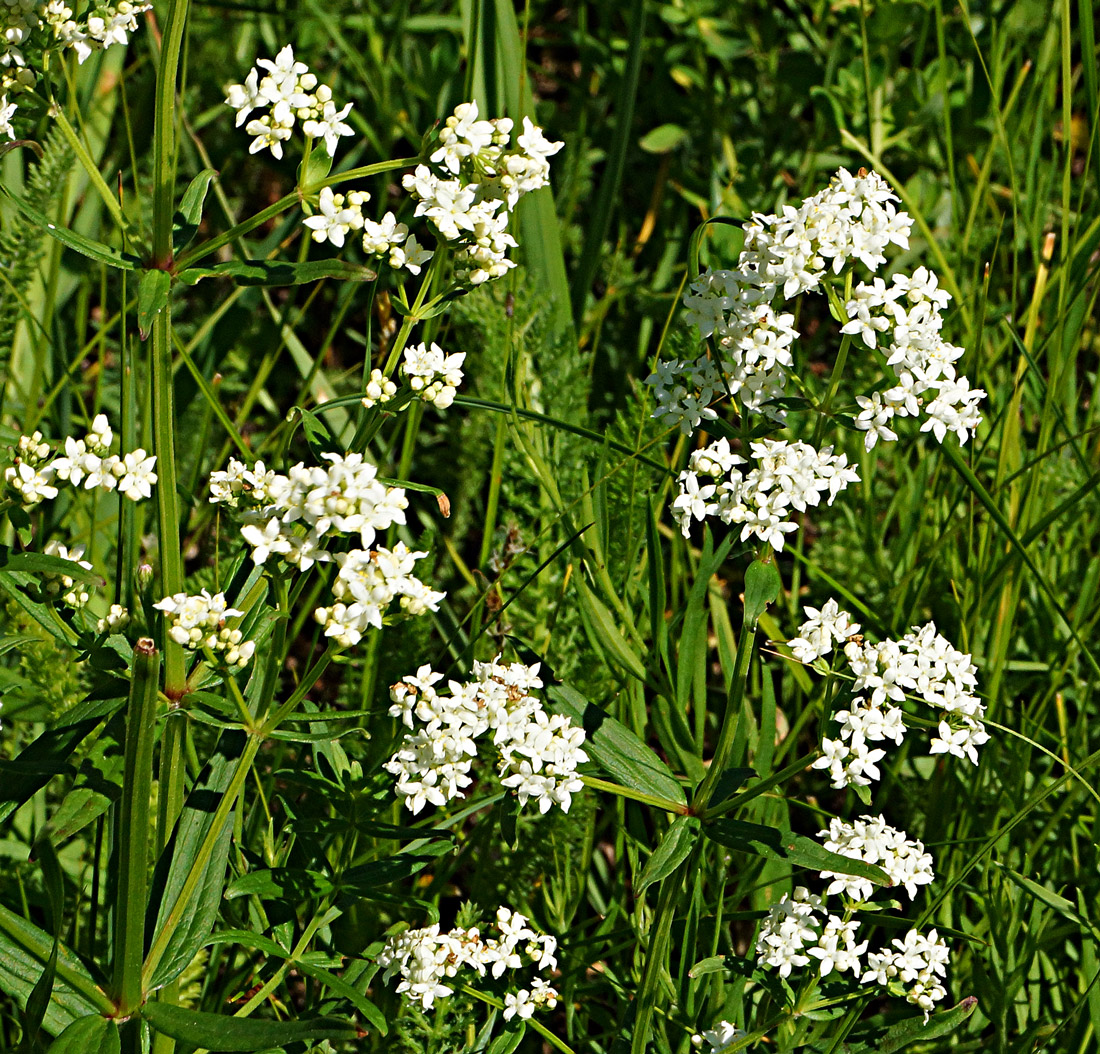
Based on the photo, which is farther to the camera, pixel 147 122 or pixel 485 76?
pixel 147 122

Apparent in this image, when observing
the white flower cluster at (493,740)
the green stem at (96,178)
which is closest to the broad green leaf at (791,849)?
the white flower cluster at (493,740)

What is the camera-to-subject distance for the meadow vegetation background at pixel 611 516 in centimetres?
245

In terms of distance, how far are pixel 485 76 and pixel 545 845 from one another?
2463 mm

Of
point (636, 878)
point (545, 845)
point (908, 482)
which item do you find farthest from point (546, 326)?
point (636, 878)

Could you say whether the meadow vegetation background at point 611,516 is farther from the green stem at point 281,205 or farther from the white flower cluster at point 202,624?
the white flower cluster at point 202,624

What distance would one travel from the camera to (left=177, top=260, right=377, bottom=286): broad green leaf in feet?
6.41

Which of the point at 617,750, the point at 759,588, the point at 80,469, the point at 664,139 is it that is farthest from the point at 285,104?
the point at 664,139

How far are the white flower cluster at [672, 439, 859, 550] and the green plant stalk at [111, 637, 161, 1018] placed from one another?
92 centimetres

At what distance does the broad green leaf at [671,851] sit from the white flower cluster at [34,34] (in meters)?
1.69

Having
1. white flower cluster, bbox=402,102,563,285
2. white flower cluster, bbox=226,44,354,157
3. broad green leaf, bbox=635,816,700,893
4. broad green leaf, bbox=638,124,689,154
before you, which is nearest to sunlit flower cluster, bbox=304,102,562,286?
white flower cluster, bbox=402,102,563,285

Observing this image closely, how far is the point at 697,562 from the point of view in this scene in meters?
3.83

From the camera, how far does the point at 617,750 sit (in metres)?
2.23

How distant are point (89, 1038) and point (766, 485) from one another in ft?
4.73

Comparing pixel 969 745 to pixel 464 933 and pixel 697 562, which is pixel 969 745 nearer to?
pixel 464 933
